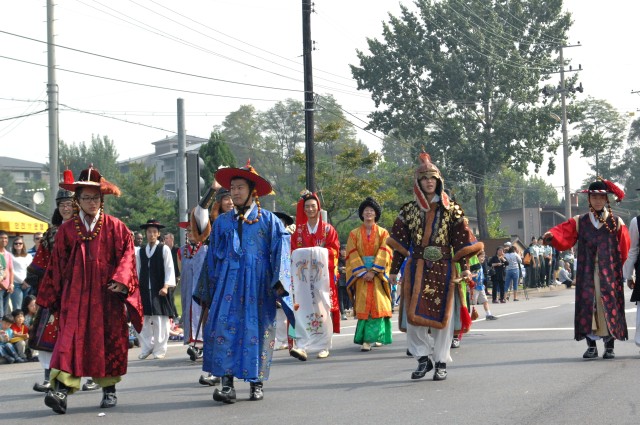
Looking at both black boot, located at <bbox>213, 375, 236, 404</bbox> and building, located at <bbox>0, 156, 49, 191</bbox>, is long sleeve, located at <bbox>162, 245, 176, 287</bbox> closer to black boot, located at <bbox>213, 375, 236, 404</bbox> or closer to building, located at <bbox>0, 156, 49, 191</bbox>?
black boot, located at <bbox>213, 375, 236, 404</bbox>

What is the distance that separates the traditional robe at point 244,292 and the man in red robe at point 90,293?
28.1 inches

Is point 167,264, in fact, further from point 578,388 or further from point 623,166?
point 623,166

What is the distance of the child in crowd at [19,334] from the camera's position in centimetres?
1461

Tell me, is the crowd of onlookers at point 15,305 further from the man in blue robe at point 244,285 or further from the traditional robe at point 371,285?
the man in blue robe at point 244,285

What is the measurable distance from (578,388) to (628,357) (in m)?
2.84

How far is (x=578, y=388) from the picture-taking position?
8.89 m

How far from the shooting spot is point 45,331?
9578mm

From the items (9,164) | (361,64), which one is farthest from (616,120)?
(9,164)

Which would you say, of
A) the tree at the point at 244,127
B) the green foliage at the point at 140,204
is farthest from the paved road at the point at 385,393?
the tree at the point at 244,127

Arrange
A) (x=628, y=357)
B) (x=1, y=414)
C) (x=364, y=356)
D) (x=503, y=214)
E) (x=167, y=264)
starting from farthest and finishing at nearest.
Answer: (x=503, y=214)
(x=167, y=264)
(x=364, y=356)
(x=628, y=357)
(x=1, y=414)

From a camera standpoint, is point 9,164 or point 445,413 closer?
point 445,413

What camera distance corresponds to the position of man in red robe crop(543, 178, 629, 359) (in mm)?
11500

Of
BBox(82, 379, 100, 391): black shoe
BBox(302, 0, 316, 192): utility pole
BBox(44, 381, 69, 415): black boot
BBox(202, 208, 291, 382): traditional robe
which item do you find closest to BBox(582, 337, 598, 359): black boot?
BBox(202, 208, 291, 382): traditional robe

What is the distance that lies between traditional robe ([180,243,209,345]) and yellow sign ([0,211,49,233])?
18.7 m
